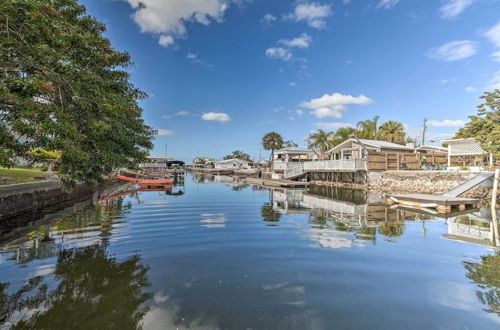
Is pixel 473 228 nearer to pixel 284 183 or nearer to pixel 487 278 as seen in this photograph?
pixel 487 278

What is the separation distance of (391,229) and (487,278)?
5.32 m

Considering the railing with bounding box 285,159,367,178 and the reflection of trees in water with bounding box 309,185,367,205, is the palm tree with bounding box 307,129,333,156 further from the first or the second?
the reflection of trees in water with bounding box 309,185,367,205

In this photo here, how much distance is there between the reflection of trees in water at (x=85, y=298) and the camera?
14.6ft

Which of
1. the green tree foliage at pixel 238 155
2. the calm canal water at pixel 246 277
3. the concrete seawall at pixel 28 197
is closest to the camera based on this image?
the calm canal water at pixel 246 277

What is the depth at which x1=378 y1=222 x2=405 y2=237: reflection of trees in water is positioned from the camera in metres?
10.9

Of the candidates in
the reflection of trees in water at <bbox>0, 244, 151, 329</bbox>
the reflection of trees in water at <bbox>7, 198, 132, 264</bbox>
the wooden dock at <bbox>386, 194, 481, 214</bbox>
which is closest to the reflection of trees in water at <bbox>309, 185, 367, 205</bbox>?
the wooden dock at <bbox>386, 194, 481, 214</bbox>

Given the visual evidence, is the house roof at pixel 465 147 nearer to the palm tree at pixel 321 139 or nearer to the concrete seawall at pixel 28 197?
the palm tree at pixel 321 139

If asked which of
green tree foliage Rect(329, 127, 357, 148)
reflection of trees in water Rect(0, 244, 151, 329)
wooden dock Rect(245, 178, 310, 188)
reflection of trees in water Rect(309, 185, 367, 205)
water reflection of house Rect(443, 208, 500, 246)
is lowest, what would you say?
reflection of trees in water Rect(0, 244, 151, 329)

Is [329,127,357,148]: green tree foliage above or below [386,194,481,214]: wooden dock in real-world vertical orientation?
above

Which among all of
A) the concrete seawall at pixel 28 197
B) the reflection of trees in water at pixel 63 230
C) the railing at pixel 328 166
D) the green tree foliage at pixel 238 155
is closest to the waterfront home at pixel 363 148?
the railing at pixel 328 166

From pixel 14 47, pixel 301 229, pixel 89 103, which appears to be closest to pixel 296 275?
pixel 301 229

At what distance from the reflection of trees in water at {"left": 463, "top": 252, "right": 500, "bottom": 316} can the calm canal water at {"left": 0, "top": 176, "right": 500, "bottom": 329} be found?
0.04m

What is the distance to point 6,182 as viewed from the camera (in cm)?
1505

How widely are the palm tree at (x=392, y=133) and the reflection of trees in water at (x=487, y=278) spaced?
45.6 meters
